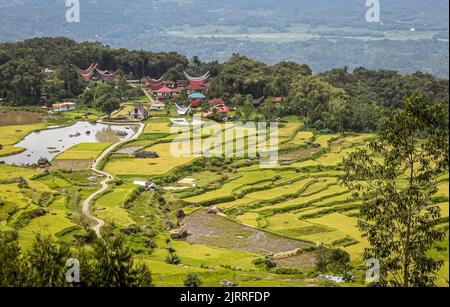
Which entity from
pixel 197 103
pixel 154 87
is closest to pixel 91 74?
pixel 154 87

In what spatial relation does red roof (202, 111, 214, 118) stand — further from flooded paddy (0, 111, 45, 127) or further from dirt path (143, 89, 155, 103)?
flooded paddy (0, 111, 45, 127)

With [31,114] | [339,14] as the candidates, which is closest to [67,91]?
[31,114]

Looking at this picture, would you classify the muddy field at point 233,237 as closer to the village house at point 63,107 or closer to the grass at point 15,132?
the grass at point 15,132

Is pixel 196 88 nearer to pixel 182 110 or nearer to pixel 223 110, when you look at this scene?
pixel 182 110

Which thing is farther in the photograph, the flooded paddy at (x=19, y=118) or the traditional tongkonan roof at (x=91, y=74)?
the traditional tongkonan roof at (x=91, y=74)

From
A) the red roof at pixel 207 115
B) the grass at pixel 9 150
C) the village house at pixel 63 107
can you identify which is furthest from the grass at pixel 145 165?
the village house at pixel 63 107

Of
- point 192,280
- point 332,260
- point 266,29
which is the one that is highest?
point 266,29

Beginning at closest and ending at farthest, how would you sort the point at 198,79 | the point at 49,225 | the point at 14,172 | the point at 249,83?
the point at 49,225, the point at 14,172, the point at 249,83, the point at 198,79
